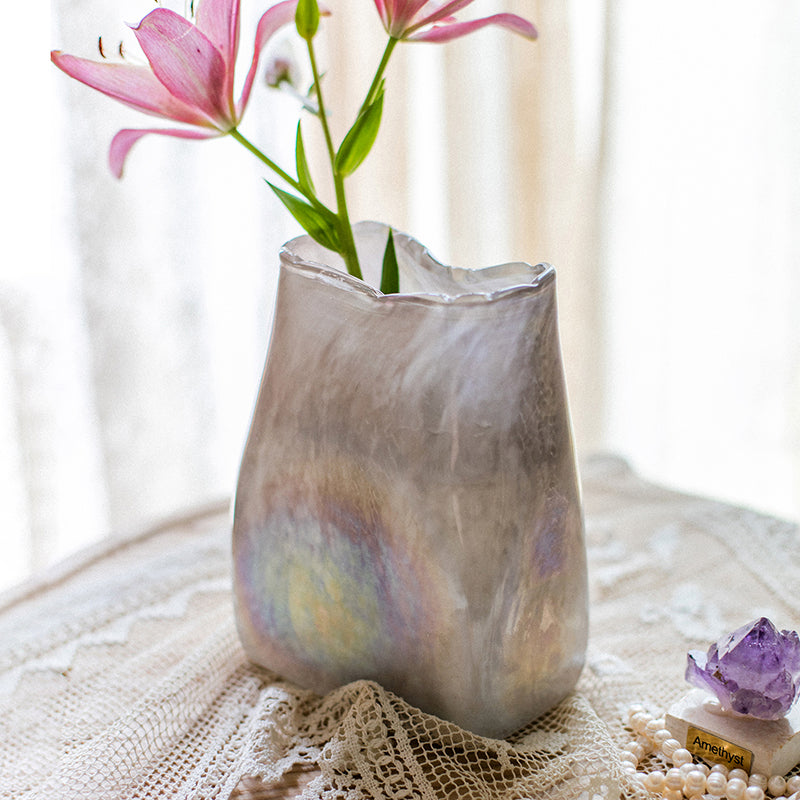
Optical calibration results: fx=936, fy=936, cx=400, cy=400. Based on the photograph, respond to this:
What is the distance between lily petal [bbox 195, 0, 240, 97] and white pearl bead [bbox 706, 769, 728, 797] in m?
0.41

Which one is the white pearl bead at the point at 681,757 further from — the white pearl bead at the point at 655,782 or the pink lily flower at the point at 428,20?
the pink lily flower at the point at 428,20

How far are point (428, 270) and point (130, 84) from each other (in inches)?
7.2

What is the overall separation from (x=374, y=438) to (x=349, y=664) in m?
0.13

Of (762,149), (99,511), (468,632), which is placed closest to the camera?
(468,632)

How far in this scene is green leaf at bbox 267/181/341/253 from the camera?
48cm

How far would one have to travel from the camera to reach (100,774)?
18.1 inches

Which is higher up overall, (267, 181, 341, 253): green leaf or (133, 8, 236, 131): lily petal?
(133, 8, 236, 131): lily petal

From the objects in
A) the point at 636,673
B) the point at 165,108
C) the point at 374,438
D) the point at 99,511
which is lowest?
the point at 99,511

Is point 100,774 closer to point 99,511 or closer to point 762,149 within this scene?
point 99,511

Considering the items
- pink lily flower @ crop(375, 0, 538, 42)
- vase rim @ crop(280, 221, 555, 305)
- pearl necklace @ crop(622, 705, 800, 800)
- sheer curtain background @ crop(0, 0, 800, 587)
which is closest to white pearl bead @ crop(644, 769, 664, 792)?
pearl necklace @ crop(622, 705, 800, 800)

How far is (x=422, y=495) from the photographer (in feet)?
1.44

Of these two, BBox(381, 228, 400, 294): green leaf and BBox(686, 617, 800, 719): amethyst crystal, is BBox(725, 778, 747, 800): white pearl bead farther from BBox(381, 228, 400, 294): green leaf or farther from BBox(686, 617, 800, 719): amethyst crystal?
BBox(381, 228, 400, 294): green leaf

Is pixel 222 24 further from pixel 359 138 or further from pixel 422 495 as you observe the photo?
pixel 422 495

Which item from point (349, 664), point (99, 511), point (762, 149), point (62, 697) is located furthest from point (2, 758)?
point (762, 149)
